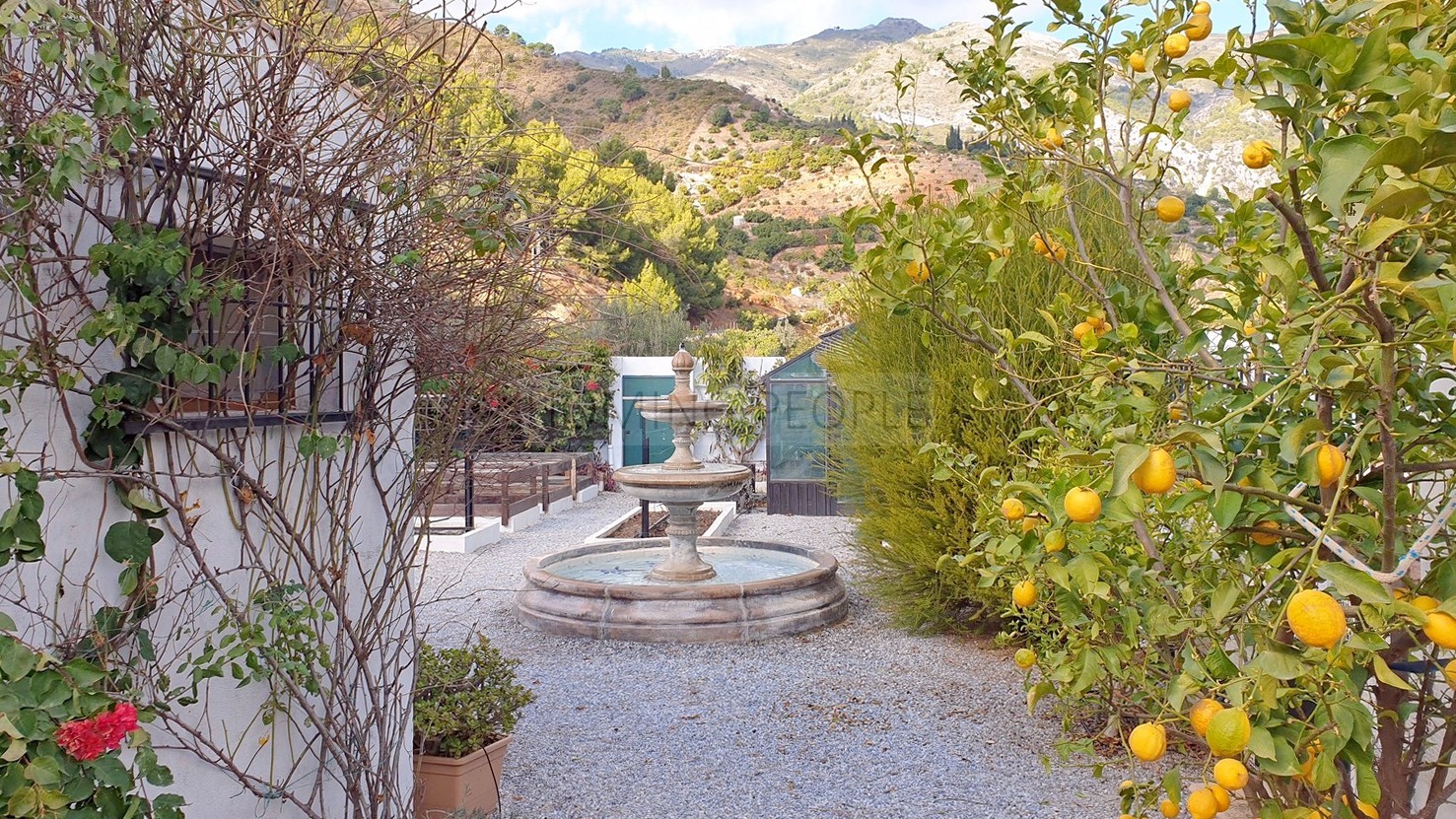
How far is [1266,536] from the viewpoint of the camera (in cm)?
157

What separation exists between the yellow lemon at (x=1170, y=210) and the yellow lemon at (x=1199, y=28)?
301 millimetres

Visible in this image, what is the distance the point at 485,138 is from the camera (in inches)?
116

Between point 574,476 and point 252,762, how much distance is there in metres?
11.1

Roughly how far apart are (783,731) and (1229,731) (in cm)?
428

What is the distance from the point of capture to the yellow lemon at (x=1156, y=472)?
1.04 meters

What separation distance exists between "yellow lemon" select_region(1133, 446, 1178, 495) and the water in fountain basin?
22.6ft

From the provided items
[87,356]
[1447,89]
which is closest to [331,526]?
[87,356]

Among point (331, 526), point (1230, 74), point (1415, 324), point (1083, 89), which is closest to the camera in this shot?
point (1415, 324)

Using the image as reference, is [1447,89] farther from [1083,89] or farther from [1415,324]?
[1083,89]

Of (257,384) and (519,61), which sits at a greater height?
(519,61)

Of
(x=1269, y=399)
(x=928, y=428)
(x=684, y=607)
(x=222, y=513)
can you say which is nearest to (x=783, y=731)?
(x=684, y=607)

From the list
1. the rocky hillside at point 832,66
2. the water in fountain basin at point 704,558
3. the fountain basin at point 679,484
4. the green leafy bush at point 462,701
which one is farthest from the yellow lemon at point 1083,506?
the rocky hillside at point 832,66

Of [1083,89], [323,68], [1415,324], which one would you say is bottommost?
[1415,324]

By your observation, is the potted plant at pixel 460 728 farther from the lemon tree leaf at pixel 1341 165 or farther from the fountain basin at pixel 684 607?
the lemon tree leaf at pixel 1341 165
